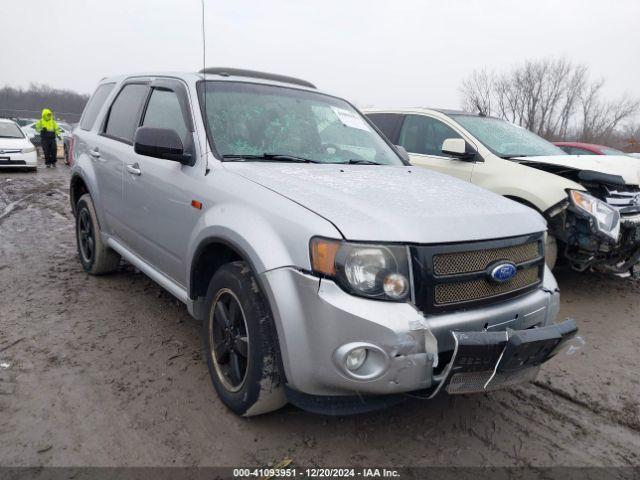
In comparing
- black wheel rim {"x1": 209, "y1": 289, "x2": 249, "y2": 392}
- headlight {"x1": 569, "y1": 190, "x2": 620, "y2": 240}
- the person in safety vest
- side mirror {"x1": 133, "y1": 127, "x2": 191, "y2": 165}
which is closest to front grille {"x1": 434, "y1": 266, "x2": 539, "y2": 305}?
black wheel rim {"x1": 209, "y1": 289, "x2": 249, "y2": 392}

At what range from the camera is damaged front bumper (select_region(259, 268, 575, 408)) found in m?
1.90

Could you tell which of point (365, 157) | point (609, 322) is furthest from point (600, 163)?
point (365, 157)

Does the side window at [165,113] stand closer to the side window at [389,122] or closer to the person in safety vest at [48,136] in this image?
the side window at [389,122]

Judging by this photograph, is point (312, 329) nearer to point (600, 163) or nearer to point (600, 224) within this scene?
point (600, 224)

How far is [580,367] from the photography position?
324cm

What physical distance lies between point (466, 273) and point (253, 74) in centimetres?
237

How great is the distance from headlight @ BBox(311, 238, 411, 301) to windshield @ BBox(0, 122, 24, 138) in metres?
14.8

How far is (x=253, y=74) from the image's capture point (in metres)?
3.62

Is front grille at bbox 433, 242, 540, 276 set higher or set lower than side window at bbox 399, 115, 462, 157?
lower

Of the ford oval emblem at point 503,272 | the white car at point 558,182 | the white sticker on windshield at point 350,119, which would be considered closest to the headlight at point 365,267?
the ford oval emblem at point 503,272

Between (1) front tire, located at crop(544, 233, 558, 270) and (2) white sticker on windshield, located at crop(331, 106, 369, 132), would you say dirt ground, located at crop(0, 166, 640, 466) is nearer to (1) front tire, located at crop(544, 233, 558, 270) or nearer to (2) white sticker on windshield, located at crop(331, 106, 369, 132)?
(1) front tire, located at crop(544, 233, 558, 270)

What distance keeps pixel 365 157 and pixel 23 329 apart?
276cm

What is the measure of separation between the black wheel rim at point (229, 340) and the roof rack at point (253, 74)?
5.69ft

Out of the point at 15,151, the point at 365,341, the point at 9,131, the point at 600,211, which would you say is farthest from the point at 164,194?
the point at 9,131
